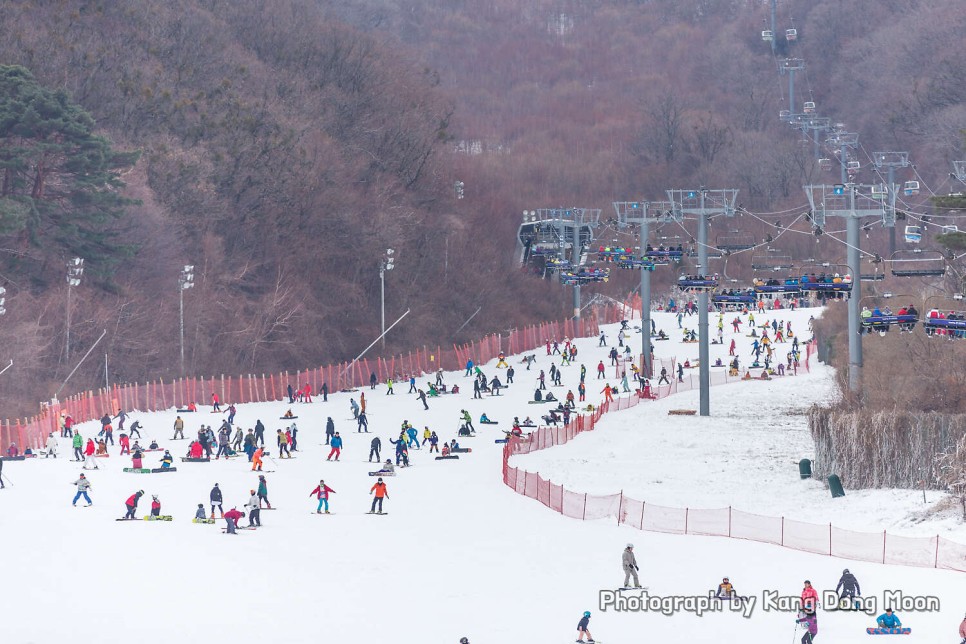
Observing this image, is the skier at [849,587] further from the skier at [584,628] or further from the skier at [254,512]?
the skier at [254,512]

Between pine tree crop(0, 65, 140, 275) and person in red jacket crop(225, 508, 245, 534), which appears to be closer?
person in red jacket crop(225, 508, 245, 534)

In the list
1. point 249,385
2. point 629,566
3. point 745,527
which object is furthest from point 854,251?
point 249,385

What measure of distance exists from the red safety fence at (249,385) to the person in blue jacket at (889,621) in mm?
31441

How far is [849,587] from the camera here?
27.4 metres

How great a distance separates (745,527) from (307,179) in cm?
6610

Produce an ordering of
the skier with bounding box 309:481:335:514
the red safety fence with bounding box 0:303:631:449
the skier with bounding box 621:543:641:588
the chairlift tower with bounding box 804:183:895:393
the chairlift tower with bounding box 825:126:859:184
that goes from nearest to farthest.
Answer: the skier with bounding box 621:543:641:588 → the skier with bounding box 309:481:335:514 → the chairlift tower with bounding box 804:183:895:393 → the red safety fence with bounding box 0:303:631:449 → the chairlift tower with bounding box 825:126:859:184

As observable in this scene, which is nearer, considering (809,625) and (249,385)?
(809,625)

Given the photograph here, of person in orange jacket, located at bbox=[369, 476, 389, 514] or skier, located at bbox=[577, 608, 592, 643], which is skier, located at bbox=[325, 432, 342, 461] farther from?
skier, located at bbox=[577, 608, 592, 643]

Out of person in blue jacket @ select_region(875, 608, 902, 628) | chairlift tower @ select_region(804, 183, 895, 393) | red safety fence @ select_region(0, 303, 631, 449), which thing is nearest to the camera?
person in blue jacket @ select_region(875, 608, 902, 628)

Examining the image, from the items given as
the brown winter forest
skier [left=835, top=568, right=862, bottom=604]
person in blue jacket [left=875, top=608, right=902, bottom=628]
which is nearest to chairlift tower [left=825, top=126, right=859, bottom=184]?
the brown winter forest

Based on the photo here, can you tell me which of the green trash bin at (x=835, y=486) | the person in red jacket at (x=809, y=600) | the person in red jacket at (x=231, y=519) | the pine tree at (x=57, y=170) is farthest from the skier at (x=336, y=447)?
the pine tree at (x=57, y=170)

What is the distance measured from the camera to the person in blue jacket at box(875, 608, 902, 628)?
25703 mm

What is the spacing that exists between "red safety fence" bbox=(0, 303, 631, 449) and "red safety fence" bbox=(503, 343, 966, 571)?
16.8m

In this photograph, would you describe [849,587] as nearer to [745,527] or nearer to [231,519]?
[745,527]
